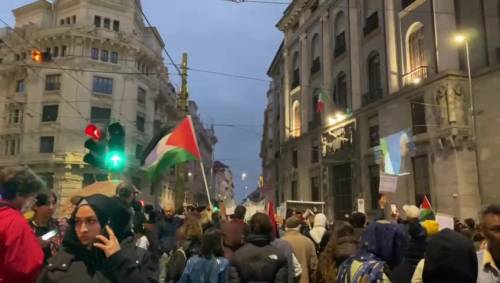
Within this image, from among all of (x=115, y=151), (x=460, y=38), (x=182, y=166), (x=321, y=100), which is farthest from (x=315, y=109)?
(x=115, y=151)

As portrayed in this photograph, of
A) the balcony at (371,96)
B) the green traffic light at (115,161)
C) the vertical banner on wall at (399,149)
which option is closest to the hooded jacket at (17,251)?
the green traffic light at (115,161)

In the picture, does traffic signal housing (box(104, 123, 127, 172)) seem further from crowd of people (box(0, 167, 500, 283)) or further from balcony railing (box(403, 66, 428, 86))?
balcony railing (box(403, 66, 428, 86))

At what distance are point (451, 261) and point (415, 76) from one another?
1833cm

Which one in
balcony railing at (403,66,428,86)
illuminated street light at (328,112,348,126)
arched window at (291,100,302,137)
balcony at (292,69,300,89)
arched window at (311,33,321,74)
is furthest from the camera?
balcony at (292,69,300,89)

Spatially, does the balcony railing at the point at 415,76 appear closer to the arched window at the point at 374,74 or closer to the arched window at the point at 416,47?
the arched window at the point at 416,47

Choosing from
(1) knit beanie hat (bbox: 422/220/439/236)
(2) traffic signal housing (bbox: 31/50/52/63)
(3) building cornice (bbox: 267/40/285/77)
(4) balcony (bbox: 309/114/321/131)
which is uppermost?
(3) building cornice (bbox: 267/40/285/77)

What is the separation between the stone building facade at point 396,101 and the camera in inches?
651

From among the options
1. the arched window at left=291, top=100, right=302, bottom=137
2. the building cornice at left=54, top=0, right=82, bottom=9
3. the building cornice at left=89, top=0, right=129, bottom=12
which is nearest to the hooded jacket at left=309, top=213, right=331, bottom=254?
the arched window at left=291, top=100, right=302, bottom=137

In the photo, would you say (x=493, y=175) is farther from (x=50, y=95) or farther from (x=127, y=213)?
(x=50, y=95)

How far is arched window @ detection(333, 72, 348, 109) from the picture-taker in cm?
2572

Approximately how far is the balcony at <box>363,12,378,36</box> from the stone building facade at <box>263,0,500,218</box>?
0.27 ft

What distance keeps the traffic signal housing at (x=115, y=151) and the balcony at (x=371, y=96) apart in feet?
50.2

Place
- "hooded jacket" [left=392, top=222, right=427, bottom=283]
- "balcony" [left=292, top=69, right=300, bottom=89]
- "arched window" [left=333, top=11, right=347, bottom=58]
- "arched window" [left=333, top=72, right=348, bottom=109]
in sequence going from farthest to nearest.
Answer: "balcony" [left=292, top=69, right=300, bottom=89] → "arched window" [left=333, top=11, right=347, bottom=58] → "arched window" [left=333, top=72, right=348, bottom=109] → "hooded jacket" [left=392, top=222, right=427, bottom=283]

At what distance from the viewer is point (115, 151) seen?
33.4ft
